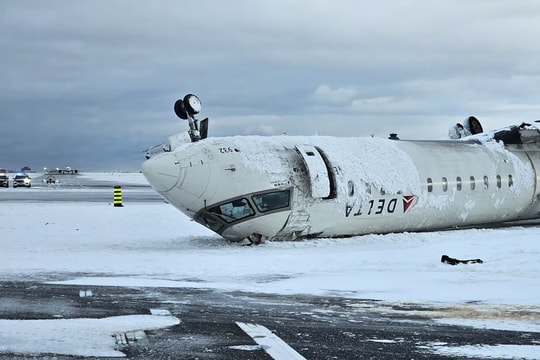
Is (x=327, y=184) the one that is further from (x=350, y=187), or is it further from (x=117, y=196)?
(x=117, y=196)

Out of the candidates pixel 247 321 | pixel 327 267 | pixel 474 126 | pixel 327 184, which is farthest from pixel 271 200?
pixel 474 126

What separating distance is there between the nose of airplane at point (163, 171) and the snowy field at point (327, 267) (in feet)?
6.65

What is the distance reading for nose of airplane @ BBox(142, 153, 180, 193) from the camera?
19781 mm

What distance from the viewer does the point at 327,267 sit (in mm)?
15836

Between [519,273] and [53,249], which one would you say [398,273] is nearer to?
[519,273]

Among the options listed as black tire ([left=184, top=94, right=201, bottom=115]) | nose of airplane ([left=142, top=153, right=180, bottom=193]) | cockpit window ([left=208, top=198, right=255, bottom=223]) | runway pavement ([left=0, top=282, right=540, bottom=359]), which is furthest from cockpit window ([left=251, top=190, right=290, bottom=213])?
runway pavement ([left=0, top=282, right=540, bottom=359])

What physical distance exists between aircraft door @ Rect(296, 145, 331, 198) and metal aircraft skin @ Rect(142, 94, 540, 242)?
0.10ft

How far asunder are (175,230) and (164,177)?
800 cm

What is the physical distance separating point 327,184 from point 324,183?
0.11 meters

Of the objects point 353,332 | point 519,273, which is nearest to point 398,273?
point 519,273

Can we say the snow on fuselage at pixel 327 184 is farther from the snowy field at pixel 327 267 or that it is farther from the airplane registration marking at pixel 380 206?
the snowy field at pixel 327 267

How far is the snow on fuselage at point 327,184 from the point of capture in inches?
794

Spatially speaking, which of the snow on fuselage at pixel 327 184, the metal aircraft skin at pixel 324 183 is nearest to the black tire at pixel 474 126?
the metal aircraft skin at pixel 324 183

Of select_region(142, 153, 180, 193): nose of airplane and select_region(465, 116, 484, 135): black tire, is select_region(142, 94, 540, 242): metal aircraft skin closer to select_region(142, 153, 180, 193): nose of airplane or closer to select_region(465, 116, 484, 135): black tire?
select_region(142, 153, 180, 193): nose of airplane
